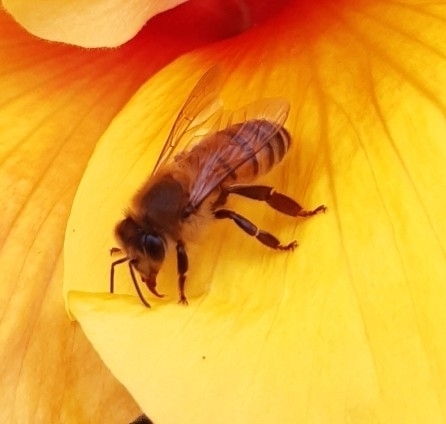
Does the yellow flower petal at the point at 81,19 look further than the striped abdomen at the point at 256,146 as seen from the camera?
Yes

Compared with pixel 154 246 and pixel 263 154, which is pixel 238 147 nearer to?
pixel 263 154

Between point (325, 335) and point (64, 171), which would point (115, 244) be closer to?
point (64, 171)

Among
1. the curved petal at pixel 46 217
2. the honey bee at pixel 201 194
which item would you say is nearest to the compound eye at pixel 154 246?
the honey bee at pixel 201 194

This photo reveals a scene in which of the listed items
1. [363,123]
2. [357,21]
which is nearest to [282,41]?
[357,21]

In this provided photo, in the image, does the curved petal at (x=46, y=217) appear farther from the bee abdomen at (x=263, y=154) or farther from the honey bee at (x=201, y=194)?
the bee abdomen at (x=263, y=154)

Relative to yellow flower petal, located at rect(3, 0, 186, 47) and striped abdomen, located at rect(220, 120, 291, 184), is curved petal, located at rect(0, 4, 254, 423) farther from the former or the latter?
striped abdomen, located at rect(220, 120, 291, 184)

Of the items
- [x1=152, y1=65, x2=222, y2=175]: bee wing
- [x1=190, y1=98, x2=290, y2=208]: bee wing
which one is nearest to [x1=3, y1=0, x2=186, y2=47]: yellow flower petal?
[x1=152, y1=65, x2=222, y2=175]: bee wing
